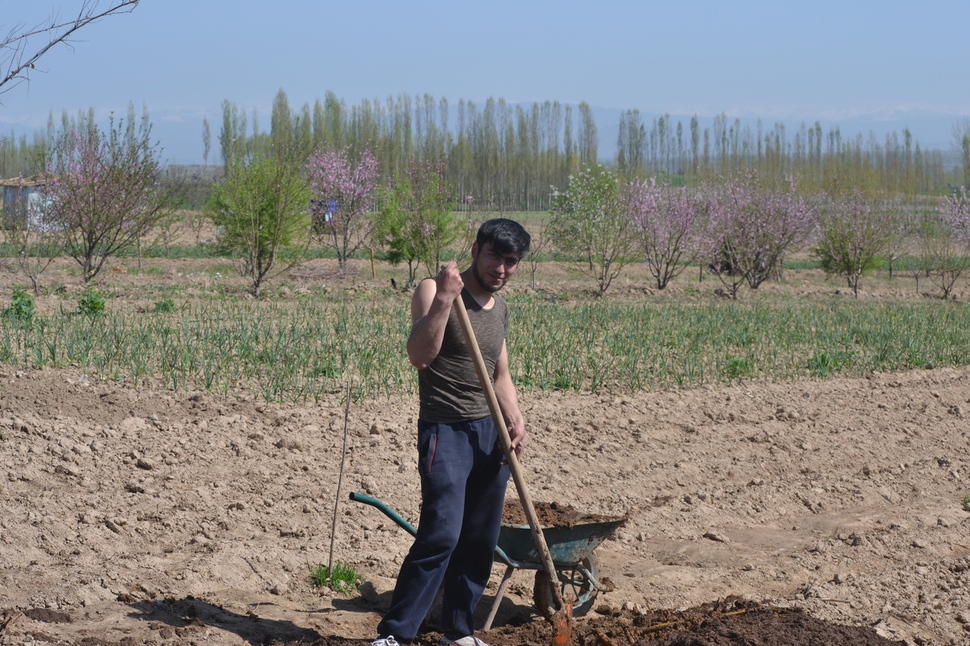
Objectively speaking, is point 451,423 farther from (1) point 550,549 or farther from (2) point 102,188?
(2) point 102,188

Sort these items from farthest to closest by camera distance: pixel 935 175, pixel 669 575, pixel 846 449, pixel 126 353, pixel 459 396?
pixel 935 175 < pixel 126 353 < pixel 846 449 < pixel 669 575 < pixel 459 396

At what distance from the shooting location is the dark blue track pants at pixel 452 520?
3520mm

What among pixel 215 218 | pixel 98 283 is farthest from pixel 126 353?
pixel 215 218

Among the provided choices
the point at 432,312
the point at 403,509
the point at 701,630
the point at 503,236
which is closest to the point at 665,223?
the point at 403,509

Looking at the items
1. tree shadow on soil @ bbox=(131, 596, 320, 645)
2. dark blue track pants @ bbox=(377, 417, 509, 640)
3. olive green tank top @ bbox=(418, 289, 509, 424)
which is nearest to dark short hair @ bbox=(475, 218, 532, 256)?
olive green tank top @ bbox=(418, 289, 509, 424)

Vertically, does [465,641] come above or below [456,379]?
below

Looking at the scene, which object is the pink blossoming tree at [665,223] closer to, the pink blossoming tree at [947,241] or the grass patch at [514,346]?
the pink blossoming tree at [947,241]

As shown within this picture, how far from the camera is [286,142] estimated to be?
60.0ft

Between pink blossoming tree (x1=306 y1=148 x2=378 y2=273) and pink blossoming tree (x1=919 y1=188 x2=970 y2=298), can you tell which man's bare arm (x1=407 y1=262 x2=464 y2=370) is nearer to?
pink blossoming tree (x1=919 y1=188 x2=970 y2=298)

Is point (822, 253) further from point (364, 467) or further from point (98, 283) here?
point (364, 467)

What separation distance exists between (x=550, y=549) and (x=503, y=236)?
1421mm

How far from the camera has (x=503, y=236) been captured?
3.51 metres

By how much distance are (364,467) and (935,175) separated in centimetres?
7114

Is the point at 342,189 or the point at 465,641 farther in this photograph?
the point at 342,189
